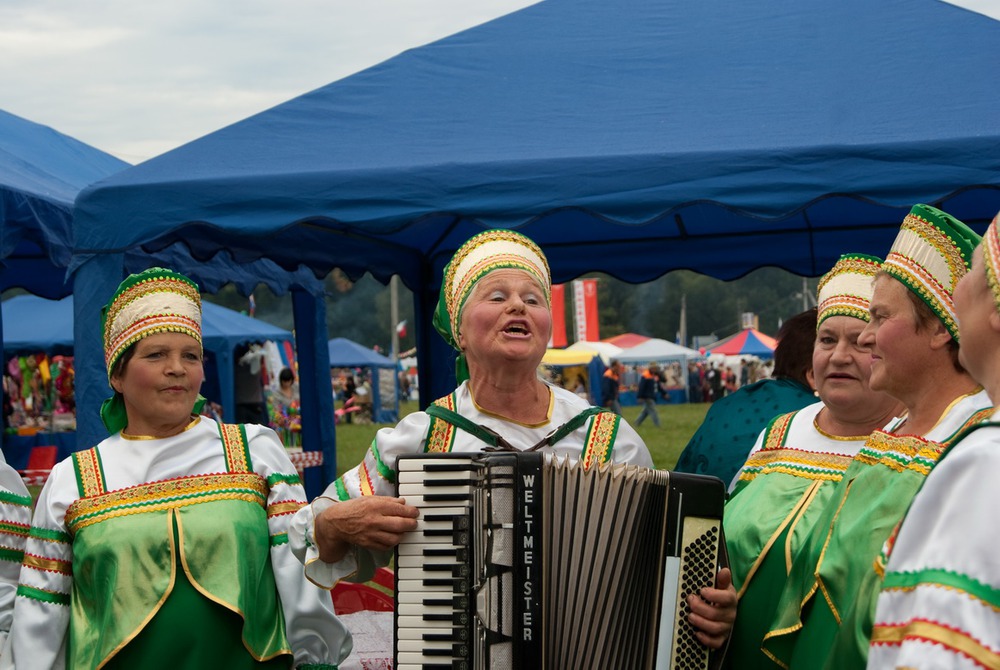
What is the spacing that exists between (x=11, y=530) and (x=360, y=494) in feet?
3.75

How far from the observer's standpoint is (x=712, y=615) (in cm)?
243

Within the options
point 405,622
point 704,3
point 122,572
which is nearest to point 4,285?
point 704,3

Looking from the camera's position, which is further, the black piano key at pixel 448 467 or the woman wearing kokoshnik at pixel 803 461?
the woman wearing kokoshnik at pixel 803 461

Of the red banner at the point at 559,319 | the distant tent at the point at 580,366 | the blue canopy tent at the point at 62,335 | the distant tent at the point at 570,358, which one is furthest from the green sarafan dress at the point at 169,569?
the distant tent at the point at 570,358

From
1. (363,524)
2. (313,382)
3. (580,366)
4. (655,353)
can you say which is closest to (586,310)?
(655,353)

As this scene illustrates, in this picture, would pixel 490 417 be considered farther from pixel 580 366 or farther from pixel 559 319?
pixel 559 319

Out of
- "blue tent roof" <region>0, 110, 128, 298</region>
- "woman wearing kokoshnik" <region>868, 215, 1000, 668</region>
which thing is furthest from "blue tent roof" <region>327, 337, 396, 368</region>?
"woman wearing kokoshnik" <region>868, 215, 1000, 668</region>

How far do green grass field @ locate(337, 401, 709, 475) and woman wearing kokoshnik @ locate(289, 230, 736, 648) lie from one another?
1156cm

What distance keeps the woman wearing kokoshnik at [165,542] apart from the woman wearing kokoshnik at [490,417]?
225mm

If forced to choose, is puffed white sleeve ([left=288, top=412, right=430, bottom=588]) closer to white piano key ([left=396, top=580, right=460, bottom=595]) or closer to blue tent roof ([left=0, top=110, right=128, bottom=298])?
white piano key ([left=396, top=580, right=460, bottom=595])

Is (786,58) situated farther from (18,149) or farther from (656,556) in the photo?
(18,149)

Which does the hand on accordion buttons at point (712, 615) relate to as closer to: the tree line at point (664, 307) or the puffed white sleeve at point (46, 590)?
the puffed white sleeve at point (46, 590)

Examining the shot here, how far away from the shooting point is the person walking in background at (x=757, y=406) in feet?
14.3

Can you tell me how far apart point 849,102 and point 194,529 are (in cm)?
349
